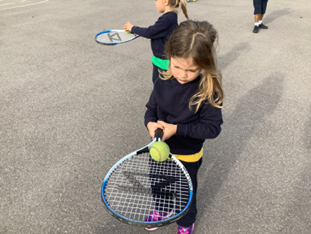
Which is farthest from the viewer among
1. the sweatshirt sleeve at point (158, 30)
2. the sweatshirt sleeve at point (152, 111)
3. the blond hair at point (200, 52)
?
the sweatshirt sleeve at point (158, 30)

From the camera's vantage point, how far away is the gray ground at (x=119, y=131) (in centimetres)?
234

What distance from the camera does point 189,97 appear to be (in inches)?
66.7

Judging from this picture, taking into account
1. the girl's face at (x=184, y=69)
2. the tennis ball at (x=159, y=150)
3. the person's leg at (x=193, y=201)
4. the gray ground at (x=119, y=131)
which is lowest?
the gray ground at (x=119, y=131)

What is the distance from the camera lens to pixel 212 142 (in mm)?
3160

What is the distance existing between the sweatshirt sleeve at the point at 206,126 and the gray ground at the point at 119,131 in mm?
1028

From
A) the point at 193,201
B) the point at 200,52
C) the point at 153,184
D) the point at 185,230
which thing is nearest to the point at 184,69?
the point at 200,52

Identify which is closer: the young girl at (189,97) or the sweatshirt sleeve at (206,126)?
the young girl at (189,97)

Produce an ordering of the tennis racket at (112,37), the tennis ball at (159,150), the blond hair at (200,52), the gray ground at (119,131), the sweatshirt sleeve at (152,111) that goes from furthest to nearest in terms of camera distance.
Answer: the tennis racket at (112,37) → the gray ground at (119,131) → the sweatshirt sleeve at (152,111) → the tennis ball at (159,150) → the blond hair at (200,52)

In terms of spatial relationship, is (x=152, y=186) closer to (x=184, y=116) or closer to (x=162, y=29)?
(x=184, y=116)

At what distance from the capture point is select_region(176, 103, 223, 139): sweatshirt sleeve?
5.51 ft

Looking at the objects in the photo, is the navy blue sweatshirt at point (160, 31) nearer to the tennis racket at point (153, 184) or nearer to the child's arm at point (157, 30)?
the child's arm at point (157, 30)

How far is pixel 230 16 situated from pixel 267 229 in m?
7.63

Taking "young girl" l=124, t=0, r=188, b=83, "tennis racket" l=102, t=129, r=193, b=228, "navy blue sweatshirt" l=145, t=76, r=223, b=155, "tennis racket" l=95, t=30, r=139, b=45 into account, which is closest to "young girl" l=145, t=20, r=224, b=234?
"navy blue sweatshirt" l=145, t=76, r=223, b=155

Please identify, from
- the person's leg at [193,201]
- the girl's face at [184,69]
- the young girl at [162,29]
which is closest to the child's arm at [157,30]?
the young girl at [162,29]
